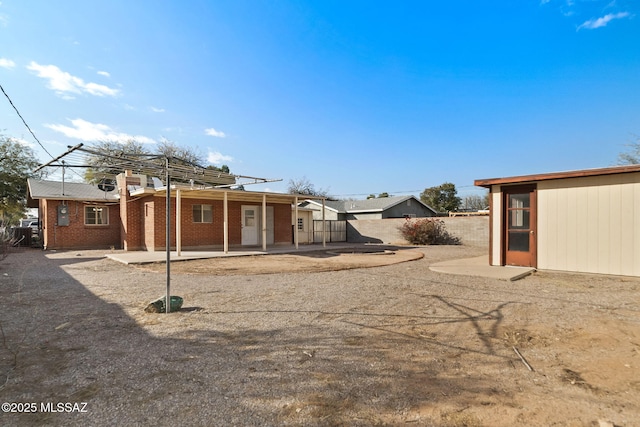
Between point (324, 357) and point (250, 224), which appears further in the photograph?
point (250, 224)

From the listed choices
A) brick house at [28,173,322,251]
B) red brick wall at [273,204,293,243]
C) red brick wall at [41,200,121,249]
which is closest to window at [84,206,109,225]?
brick house at [28,173,322,251]

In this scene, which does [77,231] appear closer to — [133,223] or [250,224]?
[133,223]

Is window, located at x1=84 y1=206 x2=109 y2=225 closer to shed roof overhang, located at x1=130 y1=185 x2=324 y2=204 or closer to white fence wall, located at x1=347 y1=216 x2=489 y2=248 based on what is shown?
shed roof overhang, located at x1=130 y1=185 x2=324 y2=204

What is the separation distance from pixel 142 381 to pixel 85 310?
312 cm

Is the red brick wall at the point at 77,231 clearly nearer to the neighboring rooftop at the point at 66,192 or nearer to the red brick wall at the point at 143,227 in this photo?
the red brick wall at the point at 143,227

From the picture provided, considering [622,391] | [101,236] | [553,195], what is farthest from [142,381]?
[101,236]

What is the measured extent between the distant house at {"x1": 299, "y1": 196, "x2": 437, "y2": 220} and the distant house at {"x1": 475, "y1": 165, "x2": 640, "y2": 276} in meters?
18.9

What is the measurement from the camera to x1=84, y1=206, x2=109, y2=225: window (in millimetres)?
17406

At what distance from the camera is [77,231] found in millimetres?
17031

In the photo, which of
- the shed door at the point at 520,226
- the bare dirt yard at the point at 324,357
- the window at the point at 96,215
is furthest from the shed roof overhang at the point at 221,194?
the shed door at the point at 520,226

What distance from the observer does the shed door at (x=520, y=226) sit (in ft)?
30.0

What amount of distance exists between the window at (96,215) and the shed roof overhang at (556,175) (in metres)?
18.1

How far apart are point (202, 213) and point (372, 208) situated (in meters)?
17.2

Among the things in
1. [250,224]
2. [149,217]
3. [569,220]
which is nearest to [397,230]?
[250,224]
